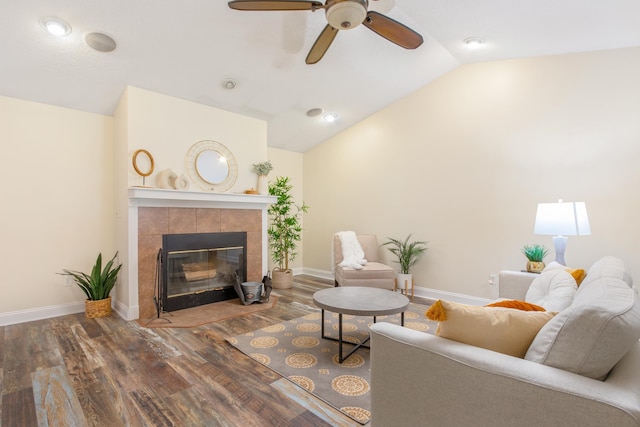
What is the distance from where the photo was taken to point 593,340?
0.96 metres

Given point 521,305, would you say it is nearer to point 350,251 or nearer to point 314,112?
point 350,251

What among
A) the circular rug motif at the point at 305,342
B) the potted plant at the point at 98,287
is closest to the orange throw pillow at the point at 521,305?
the circular rug motif at the point at 305,342

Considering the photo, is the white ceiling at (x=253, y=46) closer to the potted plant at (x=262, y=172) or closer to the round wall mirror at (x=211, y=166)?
the round wall mirror at (x=211, y=166)

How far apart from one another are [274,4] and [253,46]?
3.75 ft

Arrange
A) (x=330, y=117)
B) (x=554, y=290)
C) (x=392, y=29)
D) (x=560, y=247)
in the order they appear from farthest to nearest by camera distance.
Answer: (x=330, y=117)
(x=560, y=247)
(x=392, y=29)
(x=554, y=290)

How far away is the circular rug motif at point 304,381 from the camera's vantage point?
205cm

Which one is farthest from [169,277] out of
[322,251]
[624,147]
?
[624,147]

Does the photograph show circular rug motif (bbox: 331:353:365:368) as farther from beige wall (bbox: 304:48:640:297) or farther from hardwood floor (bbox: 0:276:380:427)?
beige wall (bbox: 304:48:640:297)

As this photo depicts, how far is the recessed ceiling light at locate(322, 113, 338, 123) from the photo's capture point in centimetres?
474

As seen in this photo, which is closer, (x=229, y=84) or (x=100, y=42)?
(x=100, y=42)

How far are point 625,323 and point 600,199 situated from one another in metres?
2.85

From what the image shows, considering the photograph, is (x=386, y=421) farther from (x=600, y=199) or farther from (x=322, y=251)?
(x=322, y=251)

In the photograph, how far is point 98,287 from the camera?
3.49 meters

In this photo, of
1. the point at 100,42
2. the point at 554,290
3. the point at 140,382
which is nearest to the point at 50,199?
the point at 100,42
